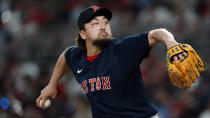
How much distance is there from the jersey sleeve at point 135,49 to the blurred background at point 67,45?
94.2 inches

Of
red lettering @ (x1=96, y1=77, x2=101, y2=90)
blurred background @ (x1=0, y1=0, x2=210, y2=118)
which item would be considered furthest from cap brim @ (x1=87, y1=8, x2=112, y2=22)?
blurred background @ (x1=0, y1=0, x2=210, y2=118)

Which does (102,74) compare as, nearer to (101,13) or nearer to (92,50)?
(92,50)

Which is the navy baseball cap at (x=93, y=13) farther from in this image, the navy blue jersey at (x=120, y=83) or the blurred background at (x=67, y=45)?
the blurred background at (x=67, y=45)

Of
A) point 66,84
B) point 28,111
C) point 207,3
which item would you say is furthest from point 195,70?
point 66,84

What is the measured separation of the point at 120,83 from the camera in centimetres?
379

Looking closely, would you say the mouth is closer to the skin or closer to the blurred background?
the skin

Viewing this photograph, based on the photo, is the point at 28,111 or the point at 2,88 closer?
the point at 2,88

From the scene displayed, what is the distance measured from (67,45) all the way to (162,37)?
6982 mm

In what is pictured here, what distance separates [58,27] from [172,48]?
27.4ft

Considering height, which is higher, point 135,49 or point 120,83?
point 135,49

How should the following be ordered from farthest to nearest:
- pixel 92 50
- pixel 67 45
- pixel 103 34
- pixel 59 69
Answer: pixel 67 45
pixel 59 69
pixel 92 50
pixel 103 34

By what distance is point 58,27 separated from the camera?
11.3 m

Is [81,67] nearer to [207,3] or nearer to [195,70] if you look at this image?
[195,70]

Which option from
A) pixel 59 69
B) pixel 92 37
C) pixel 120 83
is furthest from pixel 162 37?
pixel 59 69
